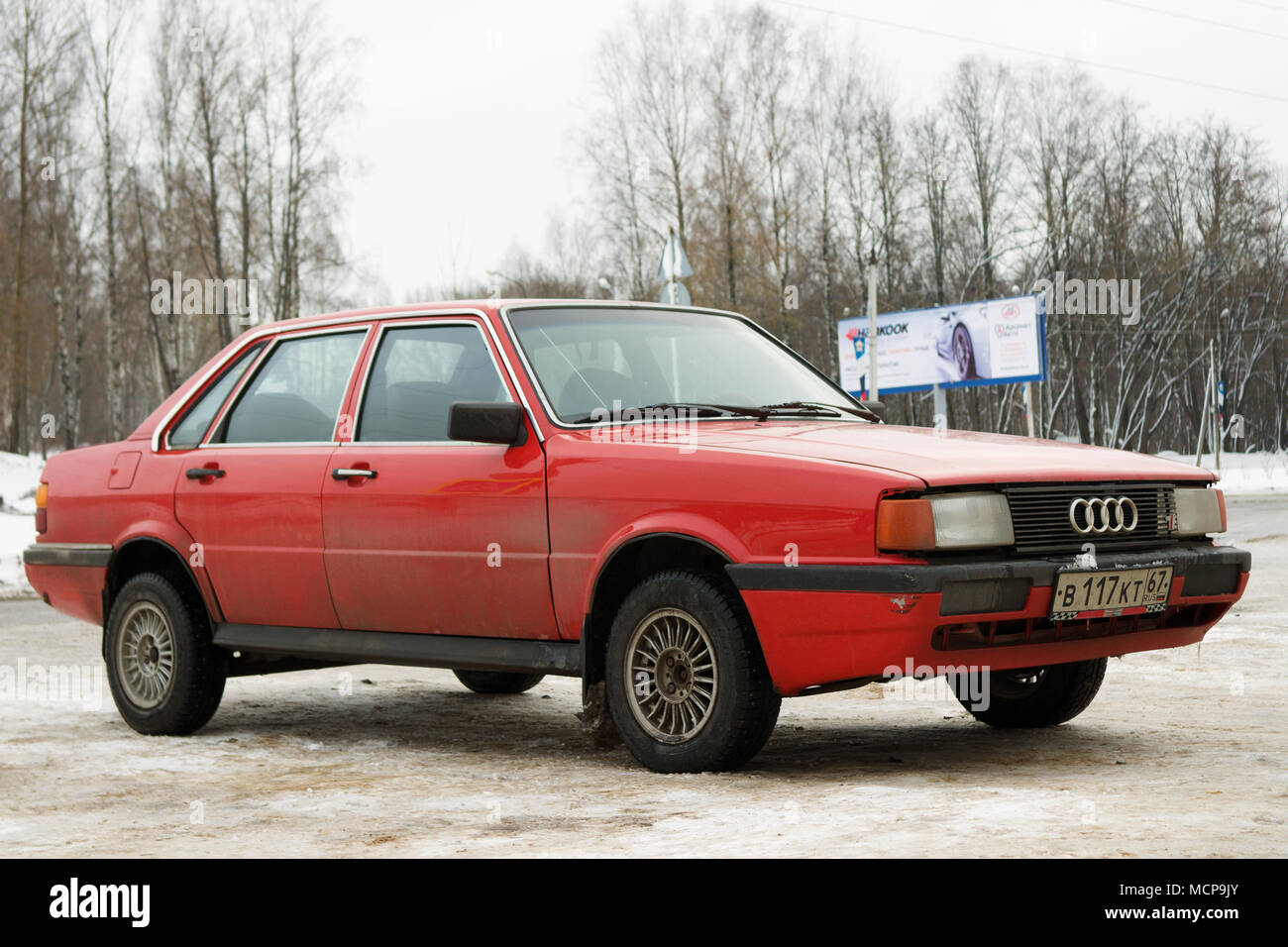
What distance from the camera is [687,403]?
5.77 m

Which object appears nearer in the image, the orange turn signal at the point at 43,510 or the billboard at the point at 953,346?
the orange turn signal at the point at 43,510

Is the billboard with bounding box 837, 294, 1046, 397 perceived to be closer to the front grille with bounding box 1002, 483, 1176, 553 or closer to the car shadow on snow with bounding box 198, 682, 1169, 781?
the car shadow on snow with bounding box 198, 682, 1169, 781

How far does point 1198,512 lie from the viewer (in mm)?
Answer: 5566

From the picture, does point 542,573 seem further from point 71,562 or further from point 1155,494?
point 71,562

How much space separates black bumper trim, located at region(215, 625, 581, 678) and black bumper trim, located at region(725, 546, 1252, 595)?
890mm

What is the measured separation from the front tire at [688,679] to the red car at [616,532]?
0.03 feet

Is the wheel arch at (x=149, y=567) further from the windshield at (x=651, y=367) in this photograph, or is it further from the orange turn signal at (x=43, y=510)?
the windshield at (x=651, y=367)

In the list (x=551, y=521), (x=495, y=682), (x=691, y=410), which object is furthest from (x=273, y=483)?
(x=495, y=682)

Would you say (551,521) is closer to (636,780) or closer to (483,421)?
(483,421)

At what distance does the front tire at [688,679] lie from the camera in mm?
4957

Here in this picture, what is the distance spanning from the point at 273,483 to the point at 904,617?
3.00 m

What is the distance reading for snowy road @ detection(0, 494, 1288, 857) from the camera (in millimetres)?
4082

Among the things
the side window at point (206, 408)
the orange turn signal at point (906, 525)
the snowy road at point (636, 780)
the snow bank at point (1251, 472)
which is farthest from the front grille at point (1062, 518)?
the snow bank at point (1251, 472)
